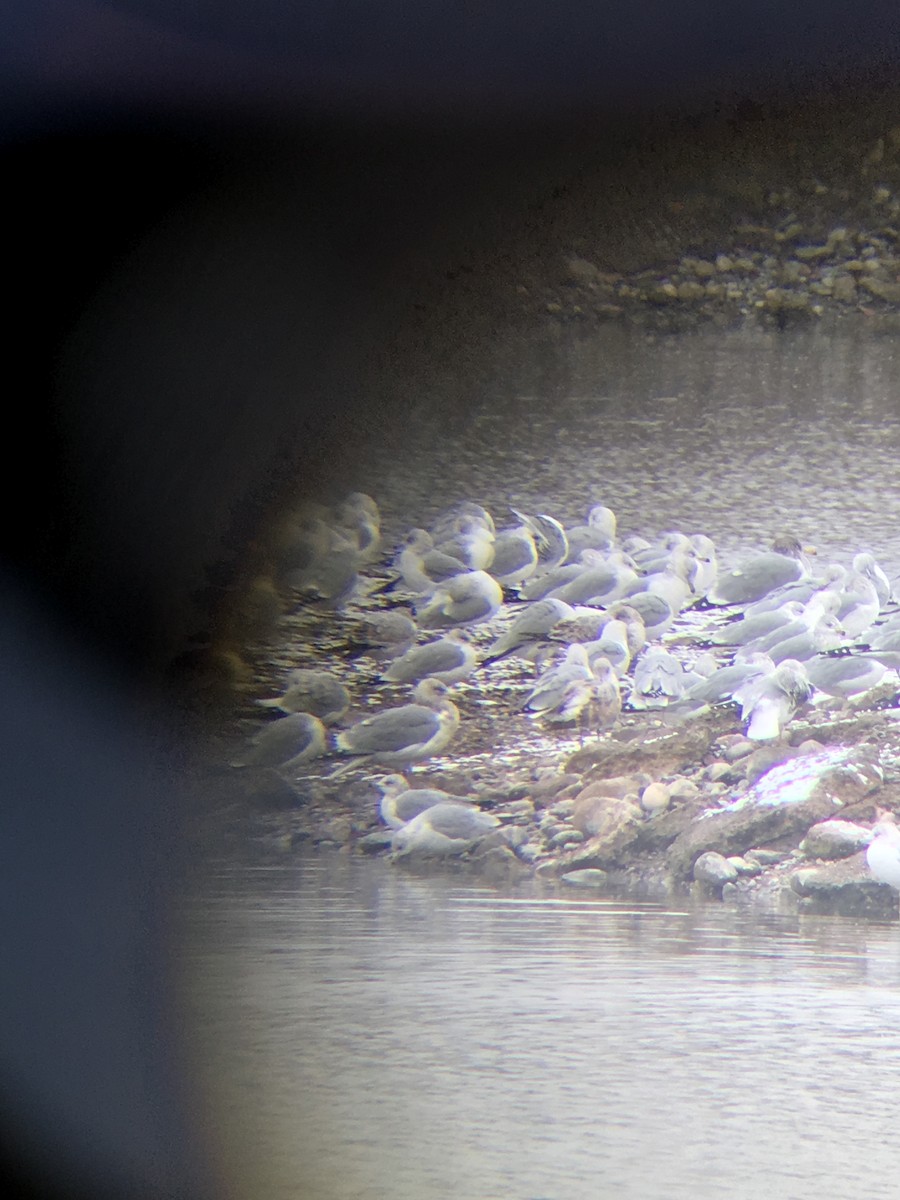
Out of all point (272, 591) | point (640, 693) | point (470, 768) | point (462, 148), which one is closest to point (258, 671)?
point (272, 591)

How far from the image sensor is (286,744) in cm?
174

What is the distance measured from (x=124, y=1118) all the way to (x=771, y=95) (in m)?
1.69

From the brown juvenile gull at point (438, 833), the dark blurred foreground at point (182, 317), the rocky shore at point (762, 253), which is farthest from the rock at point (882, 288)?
Result: the brown juvenile gull at point (438, 833)

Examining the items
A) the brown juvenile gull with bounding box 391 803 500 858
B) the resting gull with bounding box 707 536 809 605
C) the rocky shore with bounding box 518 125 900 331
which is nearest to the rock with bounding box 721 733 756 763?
the resting gull with bounding box 707 536 809 605

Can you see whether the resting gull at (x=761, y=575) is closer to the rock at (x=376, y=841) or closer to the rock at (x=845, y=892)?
the rock at (x=845, y=892)

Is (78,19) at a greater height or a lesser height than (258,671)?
greater

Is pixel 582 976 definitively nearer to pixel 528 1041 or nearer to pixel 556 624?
pixel 528 1041

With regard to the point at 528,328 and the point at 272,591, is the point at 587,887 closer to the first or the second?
the point at 272,591

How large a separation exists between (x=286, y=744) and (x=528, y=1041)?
564 mm

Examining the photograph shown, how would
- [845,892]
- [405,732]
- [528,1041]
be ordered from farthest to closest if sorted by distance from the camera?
[405,732]
[845,892]
[528,1041]

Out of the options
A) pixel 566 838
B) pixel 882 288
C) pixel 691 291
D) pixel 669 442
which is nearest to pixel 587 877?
pixel 566 838

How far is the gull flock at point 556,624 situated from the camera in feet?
5.79

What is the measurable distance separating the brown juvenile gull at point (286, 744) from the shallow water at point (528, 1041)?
0.16 metres

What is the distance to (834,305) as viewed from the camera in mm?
1805
